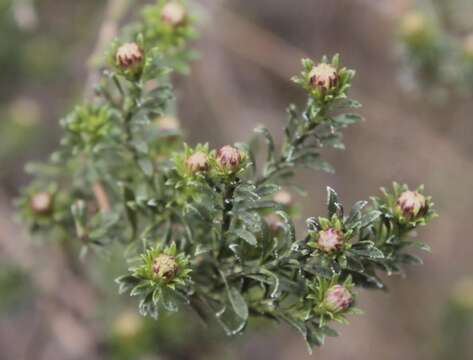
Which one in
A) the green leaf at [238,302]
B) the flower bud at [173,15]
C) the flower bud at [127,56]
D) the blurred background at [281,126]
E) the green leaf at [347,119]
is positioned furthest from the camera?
the blurred background at [281,126]

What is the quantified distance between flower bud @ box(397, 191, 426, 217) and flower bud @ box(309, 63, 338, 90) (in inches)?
13.4

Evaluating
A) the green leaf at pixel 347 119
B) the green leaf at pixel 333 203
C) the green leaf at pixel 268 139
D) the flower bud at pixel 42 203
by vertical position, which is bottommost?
the green leaf at pixel 333 203

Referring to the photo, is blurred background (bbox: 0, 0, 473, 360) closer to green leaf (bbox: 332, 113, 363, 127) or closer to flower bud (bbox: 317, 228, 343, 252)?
green leaf (bbox: 332, 113, 363, 127)

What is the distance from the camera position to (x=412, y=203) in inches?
73.8

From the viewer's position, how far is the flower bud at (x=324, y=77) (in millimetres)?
1935

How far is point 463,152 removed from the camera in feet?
17.0

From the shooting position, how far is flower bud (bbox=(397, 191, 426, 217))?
6.14 ft

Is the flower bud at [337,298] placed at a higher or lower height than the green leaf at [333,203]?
lower

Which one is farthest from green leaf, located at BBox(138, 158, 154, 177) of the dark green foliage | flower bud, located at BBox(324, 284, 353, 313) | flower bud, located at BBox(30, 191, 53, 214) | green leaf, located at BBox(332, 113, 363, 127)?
flower bud, located at BBox(324, 284, 353, 313)

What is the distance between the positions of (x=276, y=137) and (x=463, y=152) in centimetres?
130

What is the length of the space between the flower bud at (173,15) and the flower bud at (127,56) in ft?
1.69

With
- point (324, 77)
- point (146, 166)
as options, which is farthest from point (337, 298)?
point (146, 166)

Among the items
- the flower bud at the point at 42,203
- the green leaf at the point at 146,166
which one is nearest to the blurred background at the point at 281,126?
the flower bud at the point at 42,203

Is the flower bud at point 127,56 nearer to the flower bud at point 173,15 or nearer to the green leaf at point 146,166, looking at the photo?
the green leaf at point 146,166
